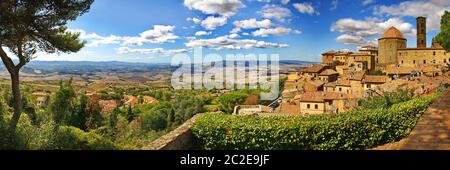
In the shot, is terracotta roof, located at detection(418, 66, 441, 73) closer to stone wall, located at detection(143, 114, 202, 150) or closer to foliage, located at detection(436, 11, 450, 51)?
foliage, located at detection(436, 11, 450, 51)

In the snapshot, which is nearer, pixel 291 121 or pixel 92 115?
pixel 291 121

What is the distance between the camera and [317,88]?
67.9 feet

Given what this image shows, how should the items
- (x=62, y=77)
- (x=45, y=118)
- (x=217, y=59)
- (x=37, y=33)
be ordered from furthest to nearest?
(x=62, y=77) < (x=45, y=118) < (x=217, y=59) < (x=37, y=33)

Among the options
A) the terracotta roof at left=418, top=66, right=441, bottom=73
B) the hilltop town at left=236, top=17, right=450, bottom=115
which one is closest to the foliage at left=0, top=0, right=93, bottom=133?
the hilltop town at left=236, top=17, right=450, bottom=115

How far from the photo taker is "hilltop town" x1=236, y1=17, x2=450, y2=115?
1525 cm

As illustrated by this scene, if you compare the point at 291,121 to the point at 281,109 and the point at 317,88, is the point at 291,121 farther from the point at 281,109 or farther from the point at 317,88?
the point at 317,88

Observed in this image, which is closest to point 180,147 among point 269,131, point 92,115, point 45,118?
point 269,131

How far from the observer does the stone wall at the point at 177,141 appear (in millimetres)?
5945

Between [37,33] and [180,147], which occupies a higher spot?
[37,33]

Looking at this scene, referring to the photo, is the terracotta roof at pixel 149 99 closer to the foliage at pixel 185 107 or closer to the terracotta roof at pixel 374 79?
the foliage at pixel 185 107

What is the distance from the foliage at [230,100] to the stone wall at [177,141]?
836 cm

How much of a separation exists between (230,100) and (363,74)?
11406 millimetres

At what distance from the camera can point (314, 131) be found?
677 cm
